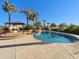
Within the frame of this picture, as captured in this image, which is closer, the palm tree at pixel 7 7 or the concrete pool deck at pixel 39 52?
the concrete pool deck at pixel 39 52

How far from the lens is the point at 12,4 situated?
1796 inches

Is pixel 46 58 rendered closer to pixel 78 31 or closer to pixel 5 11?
pixel 78 31

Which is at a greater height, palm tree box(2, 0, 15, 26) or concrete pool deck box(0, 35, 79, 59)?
palm tree box(2, 0, 15, 26)

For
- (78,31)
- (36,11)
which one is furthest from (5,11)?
(78,31)

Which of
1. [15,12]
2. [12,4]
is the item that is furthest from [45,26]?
[15,12]

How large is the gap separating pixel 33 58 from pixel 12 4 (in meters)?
39.6

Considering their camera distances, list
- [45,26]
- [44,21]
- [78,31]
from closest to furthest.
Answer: [78,31] → [44,21] → [45,26]

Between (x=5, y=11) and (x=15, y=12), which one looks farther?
(x=5, y=11)

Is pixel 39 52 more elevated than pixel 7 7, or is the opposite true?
pixel 7 7

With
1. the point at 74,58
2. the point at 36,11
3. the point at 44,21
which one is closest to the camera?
the point at 74,58

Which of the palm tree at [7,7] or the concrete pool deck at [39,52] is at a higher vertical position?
the palm tree at [7,7]

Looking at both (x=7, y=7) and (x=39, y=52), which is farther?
(x=7, y=7)

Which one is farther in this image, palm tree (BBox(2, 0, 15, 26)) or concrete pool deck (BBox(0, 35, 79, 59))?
palm tree (BBox(2, 0, 15, 26))

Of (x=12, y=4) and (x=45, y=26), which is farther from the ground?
(x=12, y=4)
